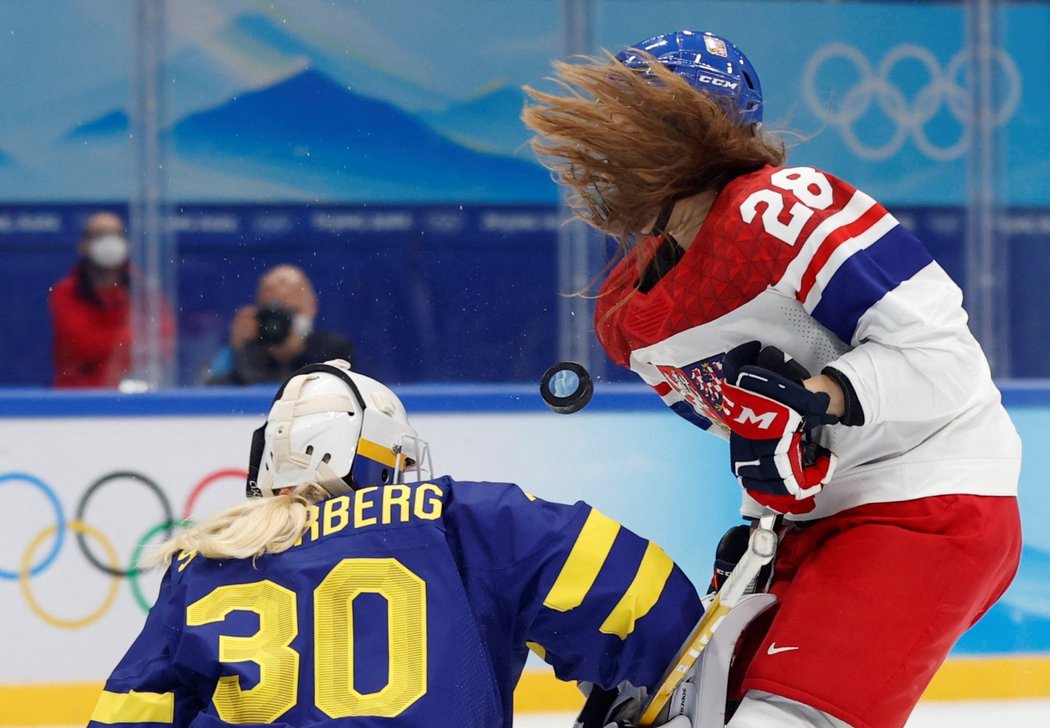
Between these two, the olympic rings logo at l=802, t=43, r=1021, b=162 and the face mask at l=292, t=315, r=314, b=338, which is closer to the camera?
the face mask at l=292, t=315, r=314, b=338

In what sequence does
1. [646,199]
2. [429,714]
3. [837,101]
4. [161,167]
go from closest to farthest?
1. [429,714]
2. [646,199]
3. [161,167]
4. [837,101]

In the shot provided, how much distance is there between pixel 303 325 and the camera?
12.0 feet

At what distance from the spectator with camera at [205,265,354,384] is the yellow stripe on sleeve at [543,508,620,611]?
2.03 metres

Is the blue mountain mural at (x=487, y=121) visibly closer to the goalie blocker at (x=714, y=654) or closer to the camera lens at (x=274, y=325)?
the camera lens at (x=274, y=325)

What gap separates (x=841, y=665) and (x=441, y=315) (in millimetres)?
2639

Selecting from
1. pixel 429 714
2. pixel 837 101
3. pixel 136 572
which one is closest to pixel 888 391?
pixel 429 714

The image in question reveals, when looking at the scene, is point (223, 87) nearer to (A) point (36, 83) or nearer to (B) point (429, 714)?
(A) point (36, 83)

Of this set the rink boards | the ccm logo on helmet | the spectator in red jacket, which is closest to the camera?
the ccm logo on helmet

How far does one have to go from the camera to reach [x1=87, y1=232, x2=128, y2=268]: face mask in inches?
161

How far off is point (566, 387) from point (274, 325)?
6.63 ft

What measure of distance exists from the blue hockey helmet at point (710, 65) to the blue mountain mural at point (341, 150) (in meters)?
2.59

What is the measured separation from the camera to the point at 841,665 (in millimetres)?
1506

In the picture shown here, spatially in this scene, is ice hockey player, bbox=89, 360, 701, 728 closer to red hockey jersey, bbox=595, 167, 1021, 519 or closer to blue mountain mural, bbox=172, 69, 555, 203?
red hockey jersey, bbox=595, 167, 1021, 519

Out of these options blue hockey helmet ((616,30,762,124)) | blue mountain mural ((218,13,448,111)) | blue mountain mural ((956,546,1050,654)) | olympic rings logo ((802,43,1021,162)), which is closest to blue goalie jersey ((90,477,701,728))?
blue hockey helmet ((616,30,762,124))
